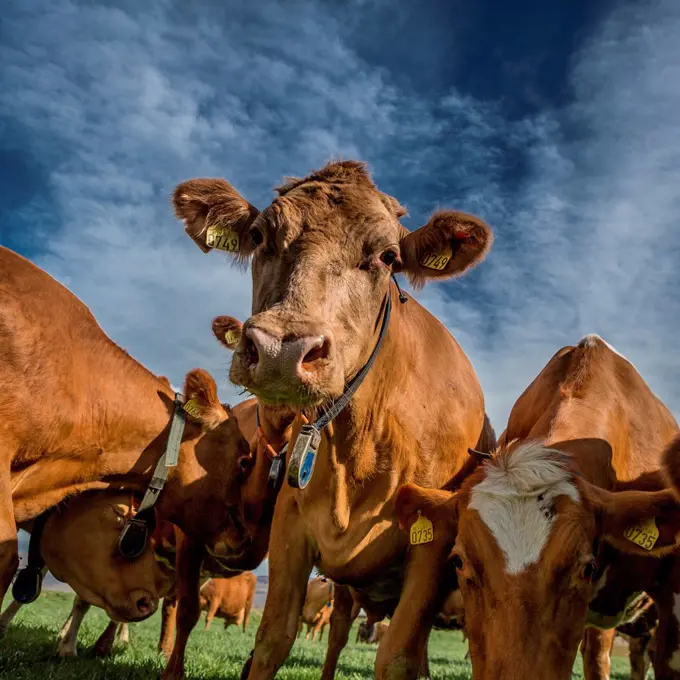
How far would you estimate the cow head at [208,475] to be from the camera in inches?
252

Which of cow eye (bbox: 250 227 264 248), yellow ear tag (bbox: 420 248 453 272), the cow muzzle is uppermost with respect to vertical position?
yellow ear tag (bbox: 420 248 453 272)

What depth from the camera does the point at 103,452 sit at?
577cm

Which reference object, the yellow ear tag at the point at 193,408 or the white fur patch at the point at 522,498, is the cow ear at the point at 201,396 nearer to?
Result: the yellow ear tag at the point at 193,408

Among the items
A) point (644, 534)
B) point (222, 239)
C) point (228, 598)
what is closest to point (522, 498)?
point (644, 534)

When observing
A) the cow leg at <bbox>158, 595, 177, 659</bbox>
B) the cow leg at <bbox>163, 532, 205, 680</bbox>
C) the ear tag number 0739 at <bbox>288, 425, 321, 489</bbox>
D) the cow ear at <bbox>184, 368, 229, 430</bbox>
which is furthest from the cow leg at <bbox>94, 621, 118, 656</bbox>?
the ear tag number 0739 at <bbox>288, 425, 321, 489</bbox>

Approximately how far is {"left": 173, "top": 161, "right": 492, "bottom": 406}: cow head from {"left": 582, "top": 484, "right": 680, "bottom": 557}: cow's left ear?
1.65 metres

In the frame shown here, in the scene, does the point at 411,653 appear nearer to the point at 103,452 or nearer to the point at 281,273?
the point at 281,273

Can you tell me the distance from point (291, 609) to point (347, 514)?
2.35 feet

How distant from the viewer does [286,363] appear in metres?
3.11

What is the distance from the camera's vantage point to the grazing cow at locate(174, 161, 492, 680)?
3355 mm

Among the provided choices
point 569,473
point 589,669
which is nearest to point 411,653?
point 569,473

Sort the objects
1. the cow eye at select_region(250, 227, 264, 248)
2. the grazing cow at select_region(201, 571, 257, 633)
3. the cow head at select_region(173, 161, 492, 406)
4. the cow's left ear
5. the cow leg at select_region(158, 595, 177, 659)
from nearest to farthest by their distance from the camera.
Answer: the cow head at select_region(173, 161, 492, 406) → the cow's left ear → the cow eye at select_region(250, 227, 264, 248) → the cow leg at select_region(158, 595, 177, 659) → the grazing cow at select_region(201, 571, 257, 633)

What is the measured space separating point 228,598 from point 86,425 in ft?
64.0

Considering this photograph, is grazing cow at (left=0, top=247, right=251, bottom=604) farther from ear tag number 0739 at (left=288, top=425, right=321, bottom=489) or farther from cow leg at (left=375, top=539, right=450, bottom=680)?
cow leg at (left=375, top=539, right=450, bottom=680)
